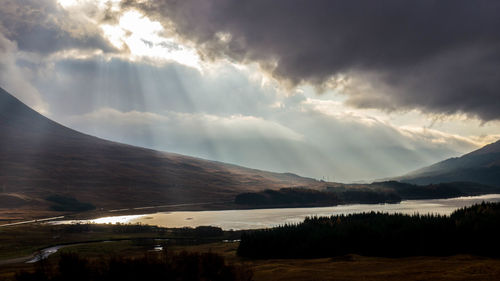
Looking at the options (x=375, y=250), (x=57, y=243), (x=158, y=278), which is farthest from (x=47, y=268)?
(x=57, y=243)

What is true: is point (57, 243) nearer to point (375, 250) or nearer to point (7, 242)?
point (7, 242)

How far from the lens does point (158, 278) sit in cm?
3922

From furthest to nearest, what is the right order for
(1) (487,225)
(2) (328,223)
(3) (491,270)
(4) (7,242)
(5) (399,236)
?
(4) (7,242) < (2) (328,223) < (5) (399,236) < (1) (487,225) < (3) (491,270)

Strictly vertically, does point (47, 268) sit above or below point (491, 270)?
above

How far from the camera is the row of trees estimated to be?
204 ft

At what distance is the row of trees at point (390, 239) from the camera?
2447 inches

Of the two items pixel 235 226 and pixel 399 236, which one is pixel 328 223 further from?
pixel 235 226

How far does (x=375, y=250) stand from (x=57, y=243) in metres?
94.1

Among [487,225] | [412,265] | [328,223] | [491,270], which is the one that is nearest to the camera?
[491,270]

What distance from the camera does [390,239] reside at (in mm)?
70312

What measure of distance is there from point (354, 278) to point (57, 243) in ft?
339

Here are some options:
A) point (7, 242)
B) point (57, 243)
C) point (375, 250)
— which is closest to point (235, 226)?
point (57, 243)

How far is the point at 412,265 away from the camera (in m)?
50.9

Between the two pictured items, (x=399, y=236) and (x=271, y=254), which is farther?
(x=271, y=254)
